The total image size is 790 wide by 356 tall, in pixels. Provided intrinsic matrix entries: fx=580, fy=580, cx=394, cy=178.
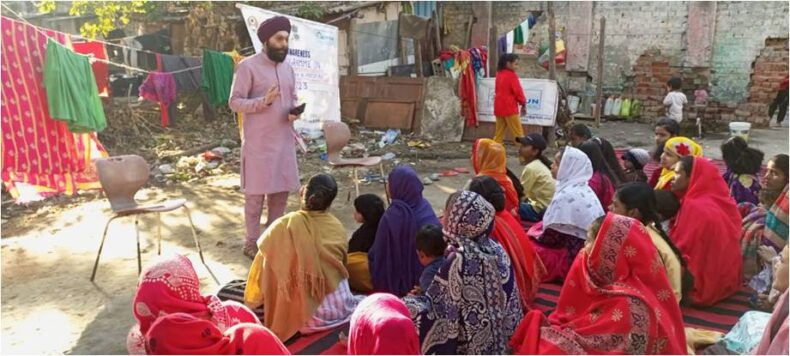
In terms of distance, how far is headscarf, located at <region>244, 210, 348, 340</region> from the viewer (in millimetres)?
3053

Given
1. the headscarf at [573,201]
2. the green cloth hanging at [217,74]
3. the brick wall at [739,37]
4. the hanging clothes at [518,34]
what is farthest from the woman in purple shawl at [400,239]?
the brick wall at [739,37]

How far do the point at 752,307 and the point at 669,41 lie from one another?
421 inches

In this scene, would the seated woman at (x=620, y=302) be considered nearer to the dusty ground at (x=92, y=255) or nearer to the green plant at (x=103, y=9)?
the dusty ground at (x=92, y=255)

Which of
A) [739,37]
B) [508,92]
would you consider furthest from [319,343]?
[739,37]

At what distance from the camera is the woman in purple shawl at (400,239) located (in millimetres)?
3381

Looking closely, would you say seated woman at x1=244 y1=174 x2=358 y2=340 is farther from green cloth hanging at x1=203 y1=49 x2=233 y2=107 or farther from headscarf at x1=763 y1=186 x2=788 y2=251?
green cloth hanging at x1=203 y1=49 x2=233 y2=107

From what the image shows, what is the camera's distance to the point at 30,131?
4.55m

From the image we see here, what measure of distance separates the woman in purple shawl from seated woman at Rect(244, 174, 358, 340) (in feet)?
0.84

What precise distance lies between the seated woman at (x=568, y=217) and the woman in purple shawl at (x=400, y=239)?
97cm

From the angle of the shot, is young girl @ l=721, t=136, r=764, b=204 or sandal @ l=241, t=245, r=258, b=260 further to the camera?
sandal @ l=241, t=245, r=258, b=260

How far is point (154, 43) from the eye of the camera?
1264 cm

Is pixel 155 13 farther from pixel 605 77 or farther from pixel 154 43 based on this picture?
pixel 605 77

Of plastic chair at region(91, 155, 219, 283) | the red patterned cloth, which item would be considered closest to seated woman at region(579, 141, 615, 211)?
plastic chair at region(91, 155, 219, 283)

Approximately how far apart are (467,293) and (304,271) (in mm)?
938
